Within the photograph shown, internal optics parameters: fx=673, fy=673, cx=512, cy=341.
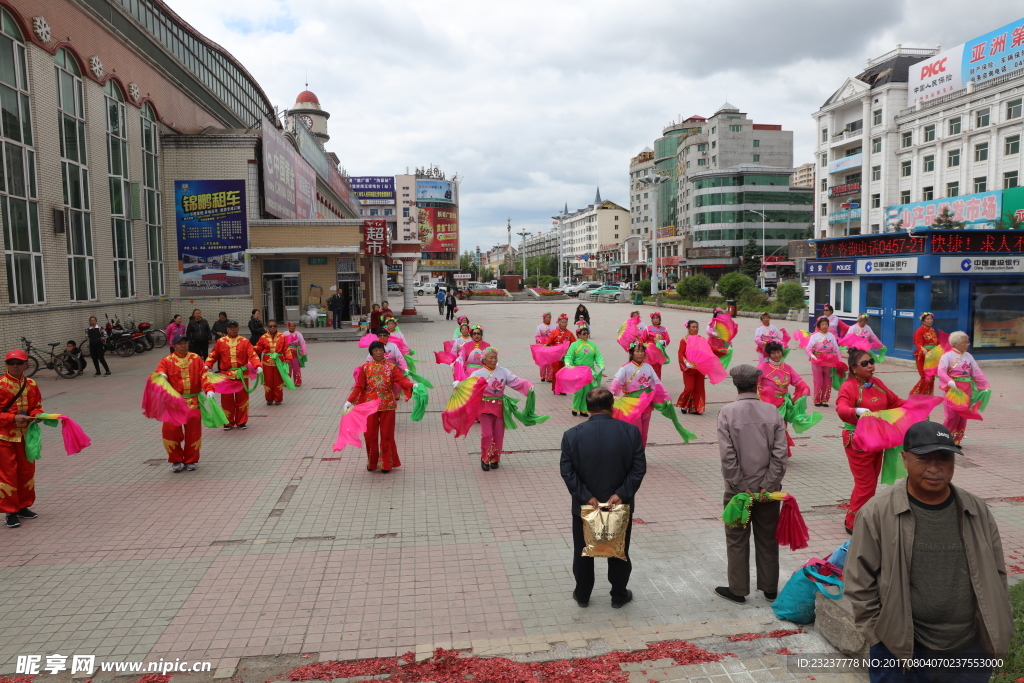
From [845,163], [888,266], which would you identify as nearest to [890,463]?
[888,266]

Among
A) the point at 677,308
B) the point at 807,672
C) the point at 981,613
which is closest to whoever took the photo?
the point at 981,613

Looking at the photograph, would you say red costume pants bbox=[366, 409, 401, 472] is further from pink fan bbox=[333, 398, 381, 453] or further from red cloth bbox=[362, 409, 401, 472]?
pink fan bbox=[333, 398, 381, 453]

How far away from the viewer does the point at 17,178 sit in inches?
659

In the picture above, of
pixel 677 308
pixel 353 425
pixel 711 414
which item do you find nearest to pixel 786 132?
pixel 677 308

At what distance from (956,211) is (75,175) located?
48.4m

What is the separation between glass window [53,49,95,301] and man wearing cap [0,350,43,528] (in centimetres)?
1502

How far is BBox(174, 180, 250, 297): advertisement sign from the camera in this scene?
27.0 meters

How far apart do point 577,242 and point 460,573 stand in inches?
6203

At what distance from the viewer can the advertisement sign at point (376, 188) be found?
111250mm

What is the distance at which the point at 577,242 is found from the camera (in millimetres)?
160125

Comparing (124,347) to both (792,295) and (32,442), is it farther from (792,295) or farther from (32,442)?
(792,295)

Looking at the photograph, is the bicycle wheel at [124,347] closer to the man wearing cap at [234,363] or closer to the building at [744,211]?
the man wearing cap at [234,363]

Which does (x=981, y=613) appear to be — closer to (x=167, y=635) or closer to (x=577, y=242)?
(x=167, y=635)

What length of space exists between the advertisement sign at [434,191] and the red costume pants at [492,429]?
361 ft
